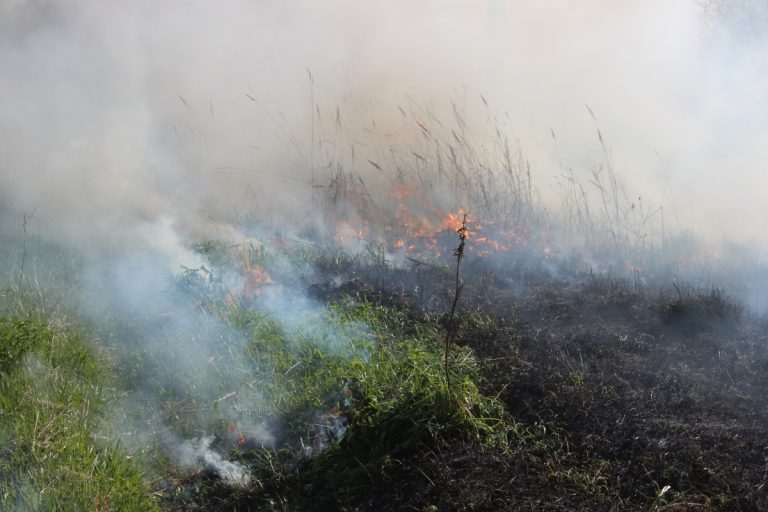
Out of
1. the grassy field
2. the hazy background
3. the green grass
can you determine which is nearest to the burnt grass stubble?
the grassy field

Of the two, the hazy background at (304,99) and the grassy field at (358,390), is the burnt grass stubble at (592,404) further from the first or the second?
the hazy background at (304,99)

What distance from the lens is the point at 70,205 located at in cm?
702

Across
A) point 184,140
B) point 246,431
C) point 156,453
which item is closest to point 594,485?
point 246,431

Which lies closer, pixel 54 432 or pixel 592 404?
pixel 54 432

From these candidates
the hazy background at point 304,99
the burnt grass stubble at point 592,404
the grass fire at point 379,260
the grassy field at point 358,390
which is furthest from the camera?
the hazy background at point 304,99

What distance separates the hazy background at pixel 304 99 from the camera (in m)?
7.42

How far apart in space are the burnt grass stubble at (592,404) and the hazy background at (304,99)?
2583 mm

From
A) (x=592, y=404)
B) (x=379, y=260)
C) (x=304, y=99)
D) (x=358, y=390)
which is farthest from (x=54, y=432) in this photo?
(x=304, y=99)

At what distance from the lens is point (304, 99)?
9641mm

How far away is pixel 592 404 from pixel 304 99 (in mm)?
6470

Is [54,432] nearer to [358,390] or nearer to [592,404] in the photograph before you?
[358,390]

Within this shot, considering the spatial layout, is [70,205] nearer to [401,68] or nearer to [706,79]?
[401,68]

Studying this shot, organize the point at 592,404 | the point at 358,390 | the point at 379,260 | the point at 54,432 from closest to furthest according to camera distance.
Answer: the point at 54,432, the point at 592,404, the point at 358,390, the point at 379,260

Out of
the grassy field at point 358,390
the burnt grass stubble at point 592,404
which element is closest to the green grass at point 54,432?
the grassy field at point 358,390
